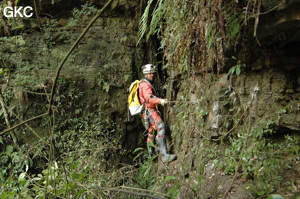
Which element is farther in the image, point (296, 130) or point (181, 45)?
point (181, 45)

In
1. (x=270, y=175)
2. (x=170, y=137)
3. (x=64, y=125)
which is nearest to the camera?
(x=270, y=175)

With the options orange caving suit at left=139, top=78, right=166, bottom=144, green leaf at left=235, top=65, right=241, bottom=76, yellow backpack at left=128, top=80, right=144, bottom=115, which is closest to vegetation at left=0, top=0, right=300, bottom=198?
green leaf at left=235, top=65, right=241, bottom=76

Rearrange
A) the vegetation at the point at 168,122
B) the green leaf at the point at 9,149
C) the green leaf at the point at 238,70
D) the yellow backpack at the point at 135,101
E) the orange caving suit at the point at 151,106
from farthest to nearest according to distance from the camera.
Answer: the green leaf at the point at 9,149
the yellow backpack at the point at 135,101
the orange caving suit at the point at 151,106
the green leaf at the point at 238,70
the vegetation at the point at 168,122

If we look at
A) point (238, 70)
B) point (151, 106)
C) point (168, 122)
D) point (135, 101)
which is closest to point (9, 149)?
point (135, 101)

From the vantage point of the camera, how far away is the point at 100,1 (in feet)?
27.9

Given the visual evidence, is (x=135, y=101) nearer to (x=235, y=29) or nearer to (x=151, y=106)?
(x=151, y=106)

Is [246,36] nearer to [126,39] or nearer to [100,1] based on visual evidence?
[126,39]

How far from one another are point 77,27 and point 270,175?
278 inches

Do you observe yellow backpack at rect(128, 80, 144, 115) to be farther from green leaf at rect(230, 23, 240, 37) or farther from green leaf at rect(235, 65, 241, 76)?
green leaf at rect(230, 23, 240, 37)

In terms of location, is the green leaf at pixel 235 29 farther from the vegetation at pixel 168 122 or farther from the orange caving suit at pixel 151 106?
the orange caving suit at pixel 151 106

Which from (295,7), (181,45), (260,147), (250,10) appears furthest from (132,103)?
(295,7)

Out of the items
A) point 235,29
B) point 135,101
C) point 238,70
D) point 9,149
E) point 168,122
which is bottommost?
point 9,149

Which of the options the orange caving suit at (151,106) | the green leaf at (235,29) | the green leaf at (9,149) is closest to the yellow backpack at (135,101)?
the orange caving suit at (151,106)

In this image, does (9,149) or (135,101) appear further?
(9,149)
